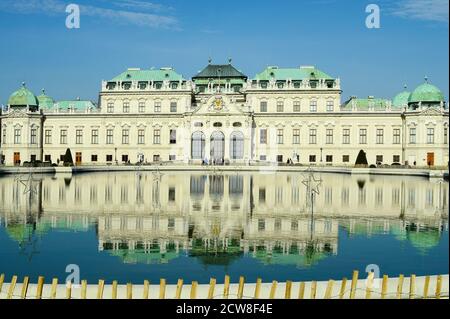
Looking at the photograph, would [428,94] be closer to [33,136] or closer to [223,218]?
[33,136]

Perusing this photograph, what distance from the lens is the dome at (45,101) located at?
260 feet

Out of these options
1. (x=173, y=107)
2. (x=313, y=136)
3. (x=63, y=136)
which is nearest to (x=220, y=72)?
(x=173, y=107)

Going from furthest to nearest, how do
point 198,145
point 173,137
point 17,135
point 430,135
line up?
point 173,137 → point 17,135 → point 198,145 → point 430,135

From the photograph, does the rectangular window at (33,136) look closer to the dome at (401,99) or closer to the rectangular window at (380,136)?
the rectangular window at (380,136)

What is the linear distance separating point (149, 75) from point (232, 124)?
14336mm

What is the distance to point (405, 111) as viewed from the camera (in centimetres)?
6931

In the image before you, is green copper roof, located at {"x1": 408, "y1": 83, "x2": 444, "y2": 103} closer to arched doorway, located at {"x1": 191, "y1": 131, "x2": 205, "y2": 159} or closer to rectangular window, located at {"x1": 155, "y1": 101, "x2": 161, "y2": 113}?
arched doorway, located at {"x1": 191, "y1": 131, "x2": 205, "y2": 159}

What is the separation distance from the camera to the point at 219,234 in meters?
18.2

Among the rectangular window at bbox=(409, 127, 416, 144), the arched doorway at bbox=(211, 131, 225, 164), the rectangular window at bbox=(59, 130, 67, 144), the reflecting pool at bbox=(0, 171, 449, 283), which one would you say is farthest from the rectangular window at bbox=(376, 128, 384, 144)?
the rectangular window at bbox=(59, 130, 67, 144)

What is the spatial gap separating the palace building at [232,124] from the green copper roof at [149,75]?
0.45ft

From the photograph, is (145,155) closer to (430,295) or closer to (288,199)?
(288,199)

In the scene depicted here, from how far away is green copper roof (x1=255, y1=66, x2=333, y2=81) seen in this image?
7312 centimetres
